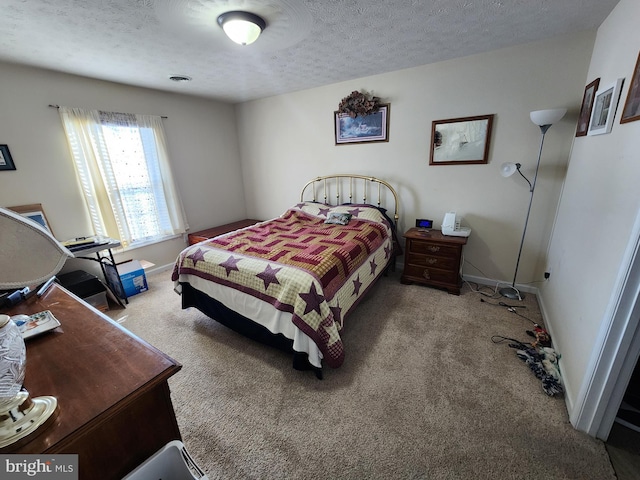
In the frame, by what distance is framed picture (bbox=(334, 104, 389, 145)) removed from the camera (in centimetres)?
300

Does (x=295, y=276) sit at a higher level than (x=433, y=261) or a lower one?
higher

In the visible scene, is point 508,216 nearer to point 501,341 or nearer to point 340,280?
point 501,341

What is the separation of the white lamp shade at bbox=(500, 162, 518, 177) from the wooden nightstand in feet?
2.21

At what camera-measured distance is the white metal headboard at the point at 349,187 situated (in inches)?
126

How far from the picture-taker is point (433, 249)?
265cm

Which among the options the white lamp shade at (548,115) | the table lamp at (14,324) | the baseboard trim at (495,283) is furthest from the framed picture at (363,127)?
the table lamp at (14,324)

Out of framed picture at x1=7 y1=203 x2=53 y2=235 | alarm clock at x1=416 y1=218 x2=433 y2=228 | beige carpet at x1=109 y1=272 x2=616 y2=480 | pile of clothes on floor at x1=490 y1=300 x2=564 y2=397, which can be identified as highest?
framed picture at x1=7 y1=203 x2=53 y2=235

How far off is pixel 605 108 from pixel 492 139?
3.05 ft

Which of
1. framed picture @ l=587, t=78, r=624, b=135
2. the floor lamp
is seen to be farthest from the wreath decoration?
framed picture @ l=587, t=78, r=624, b=135

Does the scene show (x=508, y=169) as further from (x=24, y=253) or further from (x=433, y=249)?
(x=24, y=253)

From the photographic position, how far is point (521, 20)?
6.00 feet

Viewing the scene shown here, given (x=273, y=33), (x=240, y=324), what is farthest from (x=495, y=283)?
(x=273, y=33)

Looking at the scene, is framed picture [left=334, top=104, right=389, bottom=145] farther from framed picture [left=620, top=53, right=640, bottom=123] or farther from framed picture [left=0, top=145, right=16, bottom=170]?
framed picture [left=0, top=145, right=16, bottom=170]

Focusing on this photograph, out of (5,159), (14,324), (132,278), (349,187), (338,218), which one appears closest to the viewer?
(14,324)
